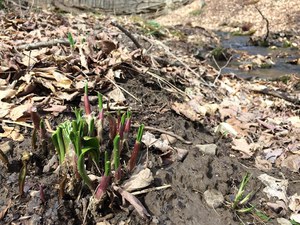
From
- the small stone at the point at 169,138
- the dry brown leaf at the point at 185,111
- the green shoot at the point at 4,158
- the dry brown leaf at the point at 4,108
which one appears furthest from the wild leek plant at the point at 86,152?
the dry brown leaf at the point at 185,111

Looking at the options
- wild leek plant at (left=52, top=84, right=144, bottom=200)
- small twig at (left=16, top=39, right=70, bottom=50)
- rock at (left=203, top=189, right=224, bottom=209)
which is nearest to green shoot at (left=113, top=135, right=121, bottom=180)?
wild leek plant at (left=52, top=84, right=144, bottom=200)

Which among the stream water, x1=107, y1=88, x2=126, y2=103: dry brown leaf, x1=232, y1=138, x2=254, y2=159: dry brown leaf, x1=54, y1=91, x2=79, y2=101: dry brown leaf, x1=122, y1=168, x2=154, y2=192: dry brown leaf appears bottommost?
the stream water

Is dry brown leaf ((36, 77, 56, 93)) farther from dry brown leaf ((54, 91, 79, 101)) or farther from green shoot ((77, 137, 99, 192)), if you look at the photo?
green shoot ((77, 137, 99, 192))

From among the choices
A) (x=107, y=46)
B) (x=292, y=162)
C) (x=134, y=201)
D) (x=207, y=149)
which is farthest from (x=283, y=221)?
(x=107, y=46)

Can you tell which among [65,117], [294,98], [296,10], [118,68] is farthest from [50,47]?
[296,10]

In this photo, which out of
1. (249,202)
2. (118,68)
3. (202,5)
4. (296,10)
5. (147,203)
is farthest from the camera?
(202,5)

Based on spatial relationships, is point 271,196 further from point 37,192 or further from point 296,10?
point 296,10

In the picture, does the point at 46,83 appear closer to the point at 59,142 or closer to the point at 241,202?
the point at 59,142

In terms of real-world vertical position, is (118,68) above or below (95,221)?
above
